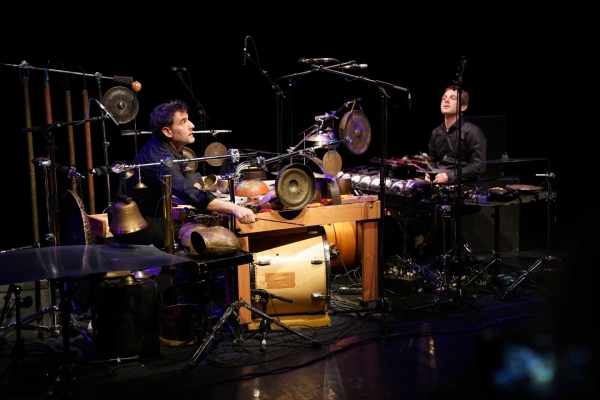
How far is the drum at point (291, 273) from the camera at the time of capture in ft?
16.9

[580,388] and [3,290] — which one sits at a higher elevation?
[580,388]

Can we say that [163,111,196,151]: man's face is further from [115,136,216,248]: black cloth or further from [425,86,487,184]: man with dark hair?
Answer: [425,86,487,184]: man with dark hair

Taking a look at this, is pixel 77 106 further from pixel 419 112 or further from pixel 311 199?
pixel 419 112

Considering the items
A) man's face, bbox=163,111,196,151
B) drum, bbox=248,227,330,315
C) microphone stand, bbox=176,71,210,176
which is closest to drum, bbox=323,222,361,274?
drum, bbox=248,227,330,315

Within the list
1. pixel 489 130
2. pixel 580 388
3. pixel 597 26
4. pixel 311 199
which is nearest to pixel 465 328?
pixel 311 199

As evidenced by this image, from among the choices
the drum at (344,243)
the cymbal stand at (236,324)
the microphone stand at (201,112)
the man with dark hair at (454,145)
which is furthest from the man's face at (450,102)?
the cymbal stand at (236,324)

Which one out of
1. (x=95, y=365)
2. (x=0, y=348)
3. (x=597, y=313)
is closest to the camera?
(x=597, y=313)

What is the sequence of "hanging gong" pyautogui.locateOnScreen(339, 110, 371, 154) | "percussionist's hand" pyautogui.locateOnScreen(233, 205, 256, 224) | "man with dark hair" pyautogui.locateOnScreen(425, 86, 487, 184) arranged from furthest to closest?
"man with dark hair" pyautogui.locateOnScreen(425, 86, 487, 184) → "hanging gong" pyautogui.locateOnScreen(339, 110, 371, 154) → "percussionist's hand" pyautogui.locateOnScreen(233, 205, 256, 224)

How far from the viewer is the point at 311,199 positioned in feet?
17.1

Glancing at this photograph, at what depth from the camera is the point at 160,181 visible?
4.96 m

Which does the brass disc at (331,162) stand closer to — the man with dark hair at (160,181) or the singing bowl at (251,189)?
the singing bowl at (251,189)

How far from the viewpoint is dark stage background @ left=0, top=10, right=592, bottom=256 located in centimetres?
675

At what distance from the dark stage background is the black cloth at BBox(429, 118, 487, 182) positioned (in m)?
0.56

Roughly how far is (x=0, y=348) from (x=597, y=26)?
7816mm
